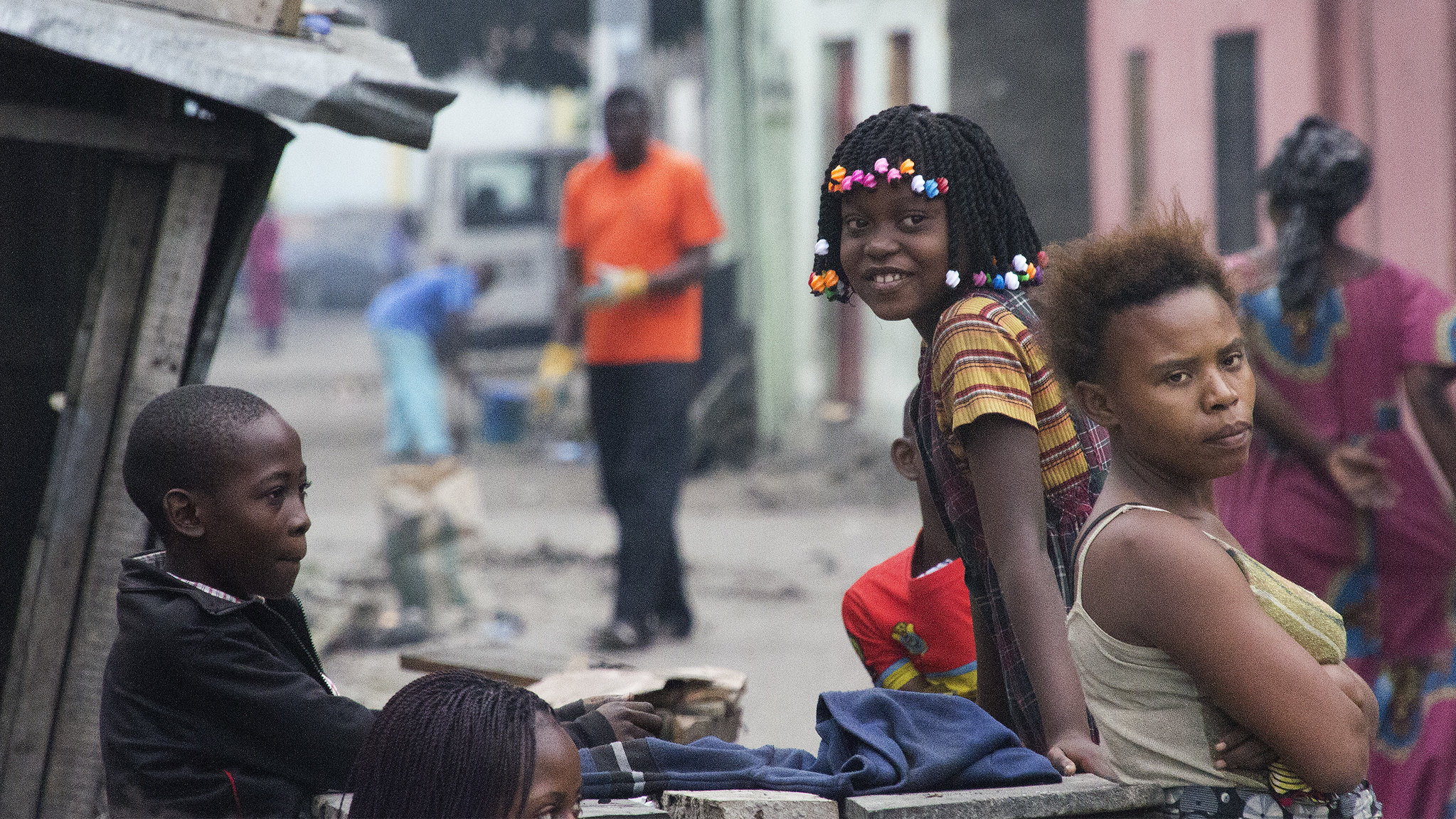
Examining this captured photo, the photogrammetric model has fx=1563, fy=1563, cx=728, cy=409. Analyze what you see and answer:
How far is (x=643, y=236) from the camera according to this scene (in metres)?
6.45

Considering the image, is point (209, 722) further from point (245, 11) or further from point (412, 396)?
point (412, 396)

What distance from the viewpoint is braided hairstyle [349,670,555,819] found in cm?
185

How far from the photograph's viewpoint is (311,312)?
3139cm

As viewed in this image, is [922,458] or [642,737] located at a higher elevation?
[922,458]

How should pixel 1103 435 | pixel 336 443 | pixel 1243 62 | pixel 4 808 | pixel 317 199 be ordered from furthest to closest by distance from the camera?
pixel 317 199 < pixel 336 443 < pixel 1243 62 < pixel 4 808 < pixel 1103 435

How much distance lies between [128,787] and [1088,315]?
1.57 metres

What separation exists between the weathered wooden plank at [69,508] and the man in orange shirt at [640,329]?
9.95 feet

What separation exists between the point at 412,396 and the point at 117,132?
3839 millimetres

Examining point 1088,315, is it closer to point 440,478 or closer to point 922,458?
point 922,458

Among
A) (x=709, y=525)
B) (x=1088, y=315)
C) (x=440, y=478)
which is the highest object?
(x=1088, y=315)

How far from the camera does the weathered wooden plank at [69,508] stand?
321cm

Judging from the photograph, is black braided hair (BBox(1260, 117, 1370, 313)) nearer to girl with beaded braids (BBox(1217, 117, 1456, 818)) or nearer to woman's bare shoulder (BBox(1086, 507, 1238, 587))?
girl with beaded braids (BBox(1217, 117, 1456, 818))

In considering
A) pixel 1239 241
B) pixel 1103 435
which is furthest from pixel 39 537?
pixel 1239 241

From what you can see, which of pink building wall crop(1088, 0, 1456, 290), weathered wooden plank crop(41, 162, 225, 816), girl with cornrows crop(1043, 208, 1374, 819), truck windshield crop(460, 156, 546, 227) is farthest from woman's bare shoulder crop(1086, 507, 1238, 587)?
truck windshield crop(460, 156, 546, 227)
